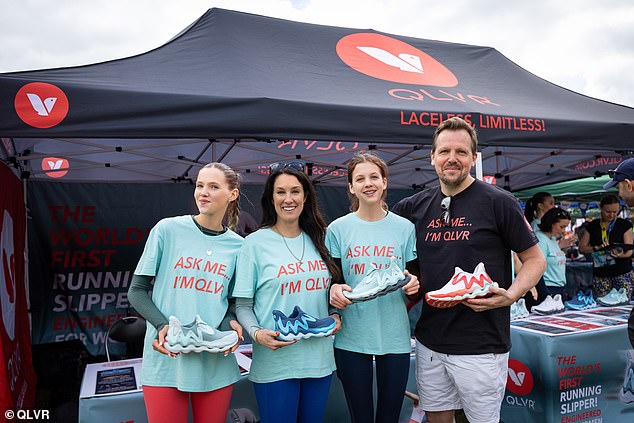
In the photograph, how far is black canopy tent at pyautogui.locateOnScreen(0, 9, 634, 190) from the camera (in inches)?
90.7

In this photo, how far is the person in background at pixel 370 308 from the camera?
6.21 feet

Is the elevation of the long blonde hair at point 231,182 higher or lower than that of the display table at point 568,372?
higher

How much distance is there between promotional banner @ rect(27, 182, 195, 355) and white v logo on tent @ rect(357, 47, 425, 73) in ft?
10.7

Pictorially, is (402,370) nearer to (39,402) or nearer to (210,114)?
(210,114)

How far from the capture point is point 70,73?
A: 2457 millimetres

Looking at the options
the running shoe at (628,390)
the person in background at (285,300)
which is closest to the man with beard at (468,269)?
the person in background at (285,300)

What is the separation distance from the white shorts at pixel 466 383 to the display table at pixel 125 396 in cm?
88

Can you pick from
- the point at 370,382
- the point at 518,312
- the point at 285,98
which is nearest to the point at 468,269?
the point at 370,382

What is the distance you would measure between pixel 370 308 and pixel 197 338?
73 centimetres

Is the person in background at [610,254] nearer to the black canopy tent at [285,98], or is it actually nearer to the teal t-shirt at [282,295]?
the black canopy tent at [285,98]

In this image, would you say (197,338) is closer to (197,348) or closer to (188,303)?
(197,348)

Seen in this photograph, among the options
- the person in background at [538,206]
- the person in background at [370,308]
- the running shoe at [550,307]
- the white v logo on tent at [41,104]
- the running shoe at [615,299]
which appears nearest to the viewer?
the person in background at [370,308]

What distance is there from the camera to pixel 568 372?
2.95 metres

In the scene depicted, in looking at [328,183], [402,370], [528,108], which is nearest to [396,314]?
[402,370]
